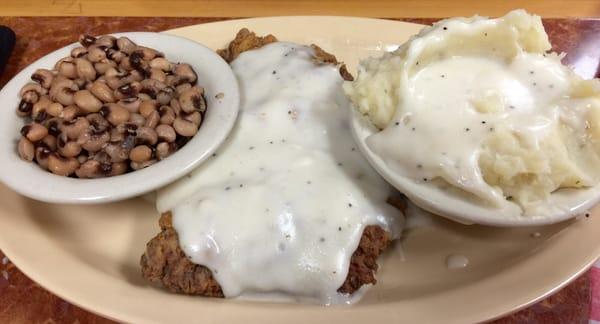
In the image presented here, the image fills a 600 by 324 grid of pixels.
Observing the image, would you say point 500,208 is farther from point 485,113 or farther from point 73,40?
point 73,40

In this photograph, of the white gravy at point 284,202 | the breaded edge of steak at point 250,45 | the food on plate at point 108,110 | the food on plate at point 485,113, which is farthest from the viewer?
the breaded edge of steak at point 250,45

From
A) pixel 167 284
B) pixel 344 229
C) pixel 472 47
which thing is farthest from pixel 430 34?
pixel 167 284

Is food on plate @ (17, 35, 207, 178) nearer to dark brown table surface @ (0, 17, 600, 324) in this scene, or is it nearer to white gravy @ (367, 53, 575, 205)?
dark brown table surface @ (0, 17, 600, 324)

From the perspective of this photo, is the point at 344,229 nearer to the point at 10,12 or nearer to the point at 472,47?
the point at 472,47

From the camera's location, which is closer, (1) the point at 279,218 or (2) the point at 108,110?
(1) the point at 279,218

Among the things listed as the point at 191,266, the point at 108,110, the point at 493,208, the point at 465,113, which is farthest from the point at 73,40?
the point at 493,208

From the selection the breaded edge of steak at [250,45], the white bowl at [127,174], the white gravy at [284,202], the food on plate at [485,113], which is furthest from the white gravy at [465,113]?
the breaded edge of steak at [250,45]

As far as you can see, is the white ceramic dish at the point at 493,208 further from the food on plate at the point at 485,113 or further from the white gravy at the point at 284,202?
the white gravy at the point at 284,202
